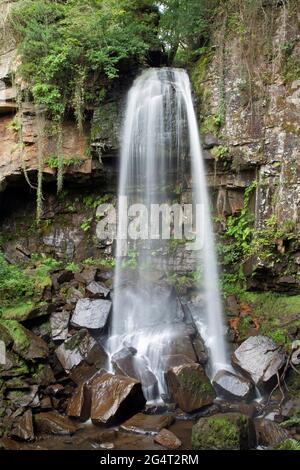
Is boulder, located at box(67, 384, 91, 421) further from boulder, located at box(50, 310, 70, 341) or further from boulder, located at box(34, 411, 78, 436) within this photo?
boulder, located at box(50, 310, 70, 341)

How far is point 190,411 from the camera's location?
6645 mm

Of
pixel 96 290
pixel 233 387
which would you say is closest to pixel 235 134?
pixel 96 290

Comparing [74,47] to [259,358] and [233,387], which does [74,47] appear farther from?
[233,387]

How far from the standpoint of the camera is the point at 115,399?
652cm

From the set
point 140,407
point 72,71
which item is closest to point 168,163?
point 72,71

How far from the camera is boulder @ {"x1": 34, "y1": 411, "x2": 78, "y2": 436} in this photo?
628cm

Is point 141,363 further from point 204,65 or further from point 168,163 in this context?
point 204,65

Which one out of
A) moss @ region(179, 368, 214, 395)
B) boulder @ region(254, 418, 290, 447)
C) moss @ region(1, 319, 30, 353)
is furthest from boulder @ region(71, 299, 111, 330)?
boulder @ region(254, 418, 290, 447)

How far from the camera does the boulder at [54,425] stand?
6281mm

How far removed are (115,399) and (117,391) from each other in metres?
0.13

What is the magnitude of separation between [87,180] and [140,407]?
6242 millimetres

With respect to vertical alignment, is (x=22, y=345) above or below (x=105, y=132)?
below

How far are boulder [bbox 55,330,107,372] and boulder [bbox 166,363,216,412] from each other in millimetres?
1360

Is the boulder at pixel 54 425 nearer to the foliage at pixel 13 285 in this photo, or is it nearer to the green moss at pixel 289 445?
the foliage at pixel 13 285
